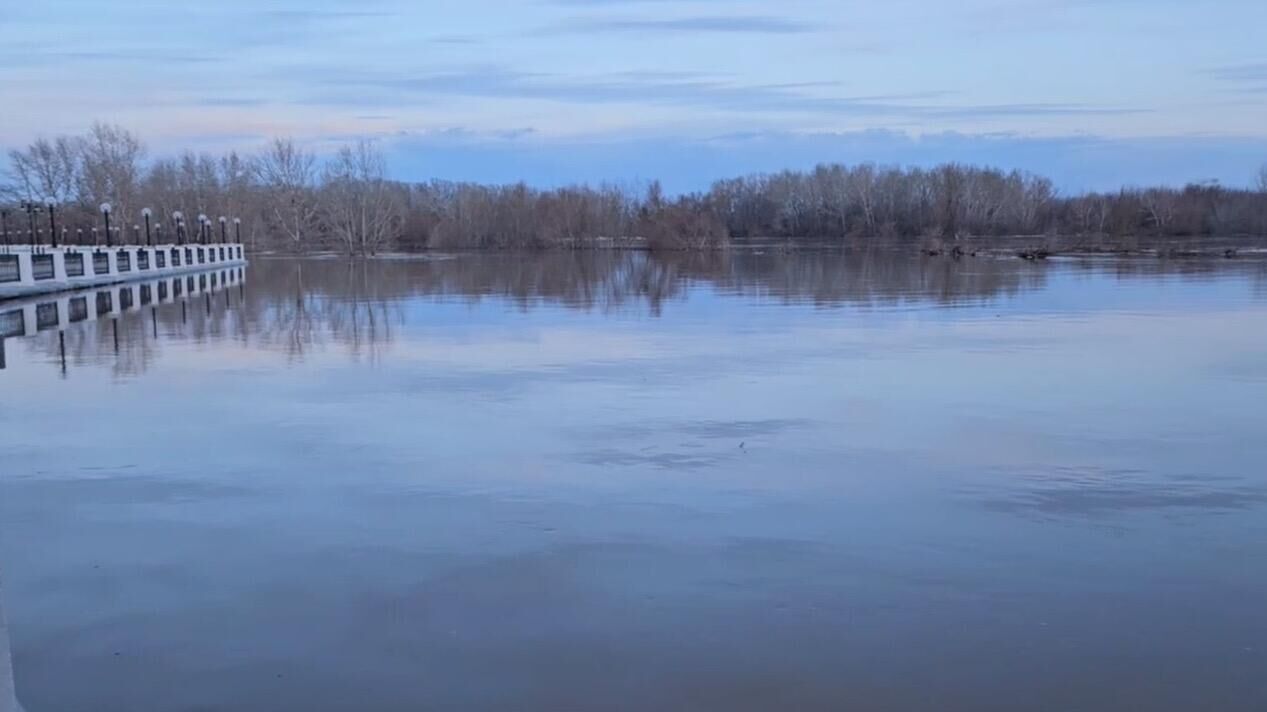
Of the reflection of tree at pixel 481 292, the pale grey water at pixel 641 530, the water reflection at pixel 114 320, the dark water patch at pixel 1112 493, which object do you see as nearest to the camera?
the pale grey water at pixel 641 530

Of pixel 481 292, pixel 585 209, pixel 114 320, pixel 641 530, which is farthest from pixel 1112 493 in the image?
pixel 585 209

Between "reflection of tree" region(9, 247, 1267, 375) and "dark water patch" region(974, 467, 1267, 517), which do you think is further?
"reflection of tree" region(9, 247, 1267, 375)

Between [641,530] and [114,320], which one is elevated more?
[114,320]

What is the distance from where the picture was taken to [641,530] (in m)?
6.43

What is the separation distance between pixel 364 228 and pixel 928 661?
240ft

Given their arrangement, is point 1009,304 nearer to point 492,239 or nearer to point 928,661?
point 928,661

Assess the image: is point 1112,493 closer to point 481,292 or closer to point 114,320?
point 114,320

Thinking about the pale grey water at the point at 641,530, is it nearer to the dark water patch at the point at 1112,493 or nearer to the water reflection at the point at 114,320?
the dark water patch at the point at 1112,493

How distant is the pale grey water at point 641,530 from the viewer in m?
4.47

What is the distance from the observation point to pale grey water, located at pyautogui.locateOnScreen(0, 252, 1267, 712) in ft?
14.7

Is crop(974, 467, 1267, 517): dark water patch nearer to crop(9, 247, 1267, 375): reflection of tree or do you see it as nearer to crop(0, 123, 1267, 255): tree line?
crop(9, 247, 1267, 375): reflection of tree

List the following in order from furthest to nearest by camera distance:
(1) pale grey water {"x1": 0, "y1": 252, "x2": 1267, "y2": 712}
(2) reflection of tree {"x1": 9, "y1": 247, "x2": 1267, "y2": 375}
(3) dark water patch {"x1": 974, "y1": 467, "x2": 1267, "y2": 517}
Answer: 1. (2) reflection of tree {"x1": 9, "y1": 247, "x2": 1267, "y2": 375}
2. (3) dark water patch {"x1": 974, "y1": 467, "x2": 1267, "y2": 517}
3. (1) pale grey water {"x1": 0, "y1": 252, "x2": 1267, "y2": 712}

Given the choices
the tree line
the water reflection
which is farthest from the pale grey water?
the tree line

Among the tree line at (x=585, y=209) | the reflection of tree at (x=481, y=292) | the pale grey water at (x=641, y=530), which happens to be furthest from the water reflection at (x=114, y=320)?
the tree line at (x=585, y=209)
